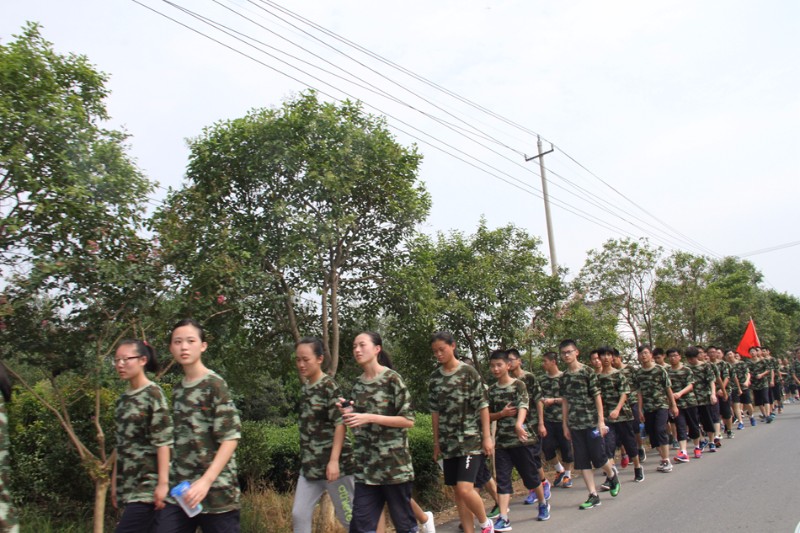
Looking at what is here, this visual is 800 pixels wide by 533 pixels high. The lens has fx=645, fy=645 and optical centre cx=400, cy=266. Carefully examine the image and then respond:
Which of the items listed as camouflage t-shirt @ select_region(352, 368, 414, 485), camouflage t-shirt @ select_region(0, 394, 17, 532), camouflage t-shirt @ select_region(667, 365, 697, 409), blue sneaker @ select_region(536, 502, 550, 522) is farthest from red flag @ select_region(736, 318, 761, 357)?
camouflage t-shirt @ select_region(0, 394, 17, 532)

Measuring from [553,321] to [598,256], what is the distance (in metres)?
7.90

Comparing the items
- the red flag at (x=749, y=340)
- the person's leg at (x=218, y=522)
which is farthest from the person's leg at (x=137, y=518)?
the red flag at (x=749, y=340)

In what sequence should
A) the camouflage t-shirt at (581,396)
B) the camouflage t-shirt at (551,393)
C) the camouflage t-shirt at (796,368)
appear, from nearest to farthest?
the camouflage t-shirt at (581,396), the camouflage t-shirt at (551,393), the camouflage t-shirt at (796,368)

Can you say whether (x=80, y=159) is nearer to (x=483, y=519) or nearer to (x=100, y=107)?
(x=100, y=107)

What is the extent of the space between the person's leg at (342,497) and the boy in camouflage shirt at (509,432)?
2089mm

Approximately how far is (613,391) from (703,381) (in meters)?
3.65

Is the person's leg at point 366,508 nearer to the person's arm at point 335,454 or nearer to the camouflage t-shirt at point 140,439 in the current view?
the person's arm at point 335,454

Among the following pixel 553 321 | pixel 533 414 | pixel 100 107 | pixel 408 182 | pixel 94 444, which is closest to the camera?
pixel 100 107

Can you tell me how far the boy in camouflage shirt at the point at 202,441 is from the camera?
149 inches

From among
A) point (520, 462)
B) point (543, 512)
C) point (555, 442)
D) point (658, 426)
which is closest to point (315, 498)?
point (520, 462)

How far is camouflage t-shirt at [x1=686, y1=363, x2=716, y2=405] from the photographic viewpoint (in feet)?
37.4

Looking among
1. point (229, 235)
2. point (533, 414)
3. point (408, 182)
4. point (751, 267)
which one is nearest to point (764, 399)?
point (533, 414)

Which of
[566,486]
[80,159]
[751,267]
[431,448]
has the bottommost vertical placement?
[566,486]

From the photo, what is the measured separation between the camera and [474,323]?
10836 millimetres
